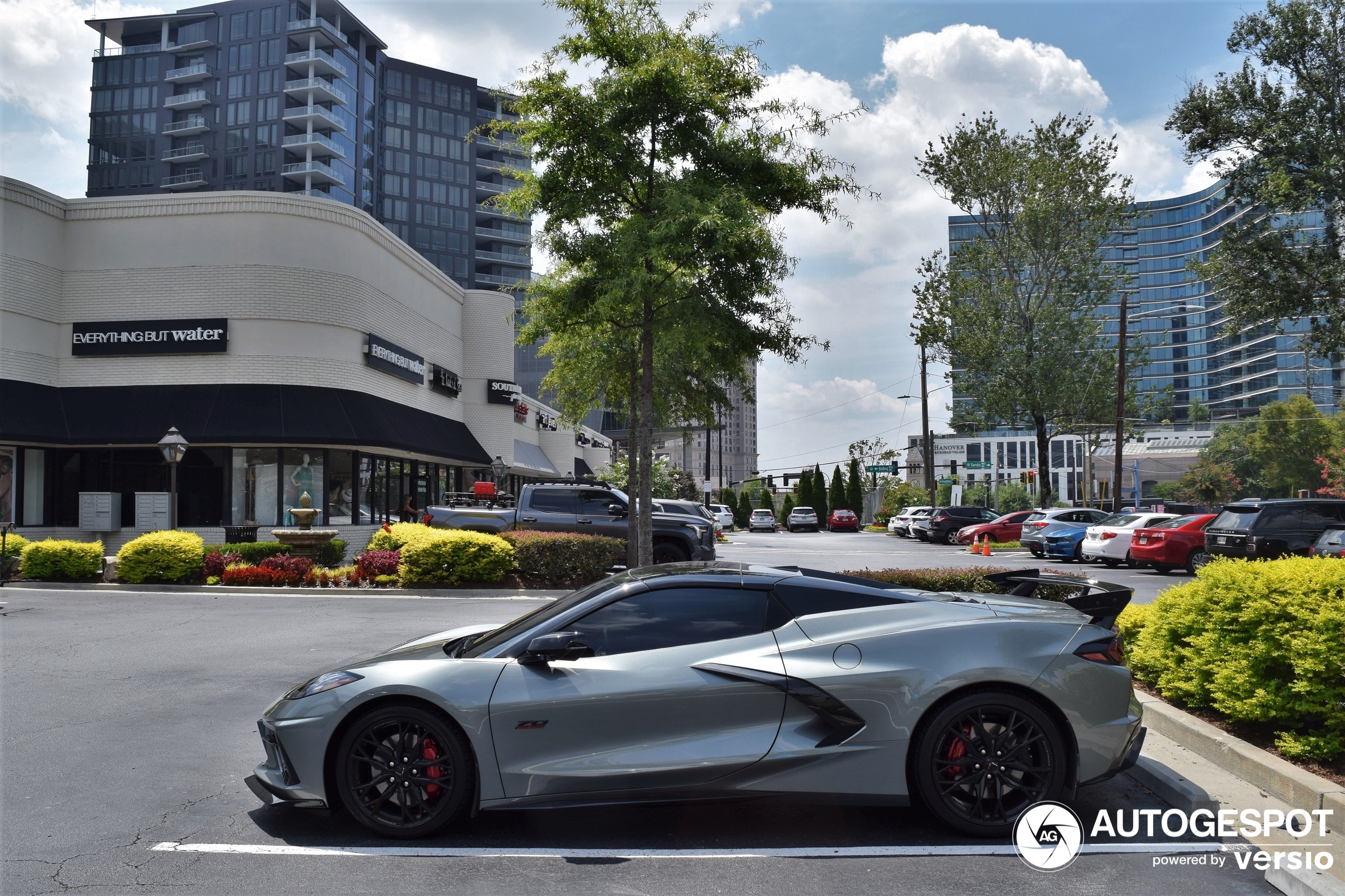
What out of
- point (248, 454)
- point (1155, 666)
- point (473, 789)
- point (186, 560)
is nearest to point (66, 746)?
point (473, 789)

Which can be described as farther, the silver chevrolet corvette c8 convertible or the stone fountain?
the stone fountain

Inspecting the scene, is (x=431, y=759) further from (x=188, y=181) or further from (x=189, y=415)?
(x=188, y=181)

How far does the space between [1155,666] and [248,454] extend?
24.9 meters

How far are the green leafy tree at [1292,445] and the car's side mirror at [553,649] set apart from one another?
285 ft

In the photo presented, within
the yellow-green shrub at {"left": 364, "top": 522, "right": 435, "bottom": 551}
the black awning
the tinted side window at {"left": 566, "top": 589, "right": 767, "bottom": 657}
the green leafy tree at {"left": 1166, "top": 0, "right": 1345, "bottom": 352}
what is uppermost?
the green leafy tree at {"left": 1166, "top": 0, "right": 1345, "bottom": 352}

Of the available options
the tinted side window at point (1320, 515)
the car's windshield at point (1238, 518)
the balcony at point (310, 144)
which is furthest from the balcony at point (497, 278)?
the tinted side window at point (1320, 515)

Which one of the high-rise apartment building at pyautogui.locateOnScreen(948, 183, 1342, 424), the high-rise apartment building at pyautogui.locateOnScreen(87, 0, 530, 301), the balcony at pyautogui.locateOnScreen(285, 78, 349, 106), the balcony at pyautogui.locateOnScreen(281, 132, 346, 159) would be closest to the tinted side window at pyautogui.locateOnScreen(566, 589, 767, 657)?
the high-rise apartment building at pyautogui.locateOnScreen(87, 0, 530, 301)

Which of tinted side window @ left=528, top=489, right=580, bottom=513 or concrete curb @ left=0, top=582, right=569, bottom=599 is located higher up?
tinted side window @ left=528, top=489, right=580, bottom=513

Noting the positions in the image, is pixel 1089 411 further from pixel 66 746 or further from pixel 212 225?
pixel 66 746

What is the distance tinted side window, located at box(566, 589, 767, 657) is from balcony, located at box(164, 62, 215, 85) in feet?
277

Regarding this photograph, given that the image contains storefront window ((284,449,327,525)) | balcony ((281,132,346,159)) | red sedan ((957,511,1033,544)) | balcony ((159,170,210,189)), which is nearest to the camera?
storefront window ((284,449,327,525))

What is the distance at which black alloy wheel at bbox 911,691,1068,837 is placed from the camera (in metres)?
4.38

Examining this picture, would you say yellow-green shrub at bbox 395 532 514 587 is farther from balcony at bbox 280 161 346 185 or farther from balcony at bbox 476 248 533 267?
balcony at bbox 476 248 533 267

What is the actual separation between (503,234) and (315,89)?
2156cm
